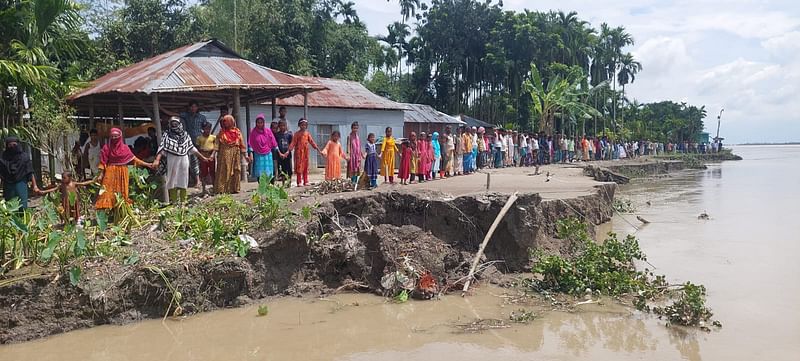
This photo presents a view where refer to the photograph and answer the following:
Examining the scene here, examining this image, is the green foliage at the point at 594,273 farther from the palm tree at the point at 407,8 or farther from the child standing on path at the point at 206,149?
the palm tree at the point at 407,8

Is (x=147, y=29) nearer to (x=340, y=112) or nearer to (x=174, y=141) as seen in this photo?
(x=340, y=112)

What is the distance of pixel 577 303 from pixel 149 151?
290 inches

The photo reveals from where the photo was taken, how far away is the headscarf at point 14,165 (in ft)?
24.0

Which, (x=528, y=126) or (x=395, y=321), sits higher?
(x=528, y=126)

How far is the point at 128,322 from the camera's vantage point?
6.23m

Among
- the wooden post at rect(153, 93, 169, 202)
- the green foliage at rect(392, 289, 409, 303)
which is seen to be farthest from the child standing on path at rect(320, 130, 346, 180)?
the green foliage at rect(392, 289, 409, 303)

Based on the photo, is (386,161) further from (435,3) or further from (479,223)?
(435,3)

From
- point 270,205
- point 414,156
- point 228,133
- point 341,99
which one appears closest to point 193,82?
point 228,133

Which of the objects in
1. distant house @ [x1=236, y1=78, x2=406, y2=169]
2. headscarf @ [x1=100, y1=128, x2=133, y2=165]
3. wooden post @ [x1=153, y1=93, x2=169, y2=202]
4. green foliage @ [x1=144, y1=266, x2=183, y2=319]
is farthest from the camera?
distant house @ [x1=236, y1=78, x2=406, y2=169]

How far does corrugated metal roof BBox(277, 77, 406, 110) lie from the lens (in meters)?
18.4

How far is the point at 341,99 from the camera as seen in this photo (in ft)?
64.4

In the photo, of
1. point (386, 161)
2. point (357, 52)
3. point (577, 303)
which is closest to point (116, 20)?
point (357, 52)

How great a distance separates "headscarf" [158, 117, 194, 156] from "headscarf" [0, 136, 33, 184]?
1635 millimetres

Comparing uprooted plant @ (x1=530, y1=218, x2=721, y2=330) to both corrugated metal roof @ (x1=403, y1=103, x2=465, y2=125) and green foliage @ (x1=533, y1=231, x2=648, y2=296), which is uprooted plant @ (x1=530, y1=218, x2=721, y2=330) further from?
corrugated metal roof @ (x1=403, y1=103, x2=465, y2=125)
